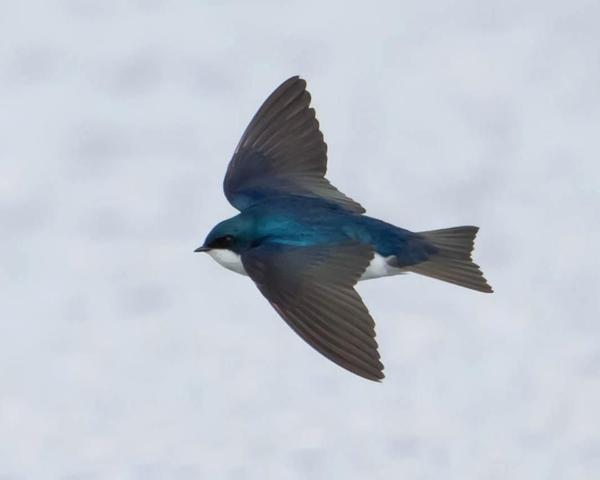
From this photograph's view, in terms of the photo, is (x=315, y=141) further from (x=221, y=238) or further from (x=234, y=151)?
(x=221, y=238)

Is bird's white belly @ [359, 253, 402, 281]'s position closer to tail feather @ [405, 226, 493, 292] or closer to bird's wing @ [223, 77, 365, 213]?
tail feather @ [405, 226, 493, 292]

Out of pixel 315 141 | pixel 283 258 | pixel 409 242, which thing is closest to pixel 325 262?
pixel 283 258

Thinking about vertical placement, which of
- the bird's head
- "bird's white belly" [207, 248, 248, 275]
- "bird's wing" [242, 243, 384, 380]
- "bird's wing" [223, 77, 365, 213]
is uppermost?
"bird's wing" [223, 77, 365, 213]

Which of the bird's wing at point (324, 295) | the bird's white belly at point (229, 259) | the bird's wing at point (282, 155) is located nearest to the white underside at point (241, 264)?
the bird's white belly at point (229, 259)

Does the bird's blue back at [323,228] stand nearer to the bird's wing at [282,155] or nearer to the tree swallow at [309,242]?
the tree swallow at [309,242]

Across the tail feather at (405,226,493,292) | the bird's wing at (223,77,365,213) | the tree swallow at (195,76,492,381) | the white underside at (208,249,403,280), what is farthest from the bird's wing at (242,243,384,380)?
the bird's wing at (223,77,365,213)

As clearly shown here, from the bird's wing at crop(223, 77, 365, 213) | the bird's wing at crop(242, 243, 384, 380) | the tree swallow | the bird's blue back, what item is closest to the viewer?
the bird's wing at crop(242, 243, 384, 380)

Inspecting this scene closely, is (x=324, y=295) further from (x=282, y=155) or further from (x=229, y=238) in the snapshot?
(x=282, y=155)
